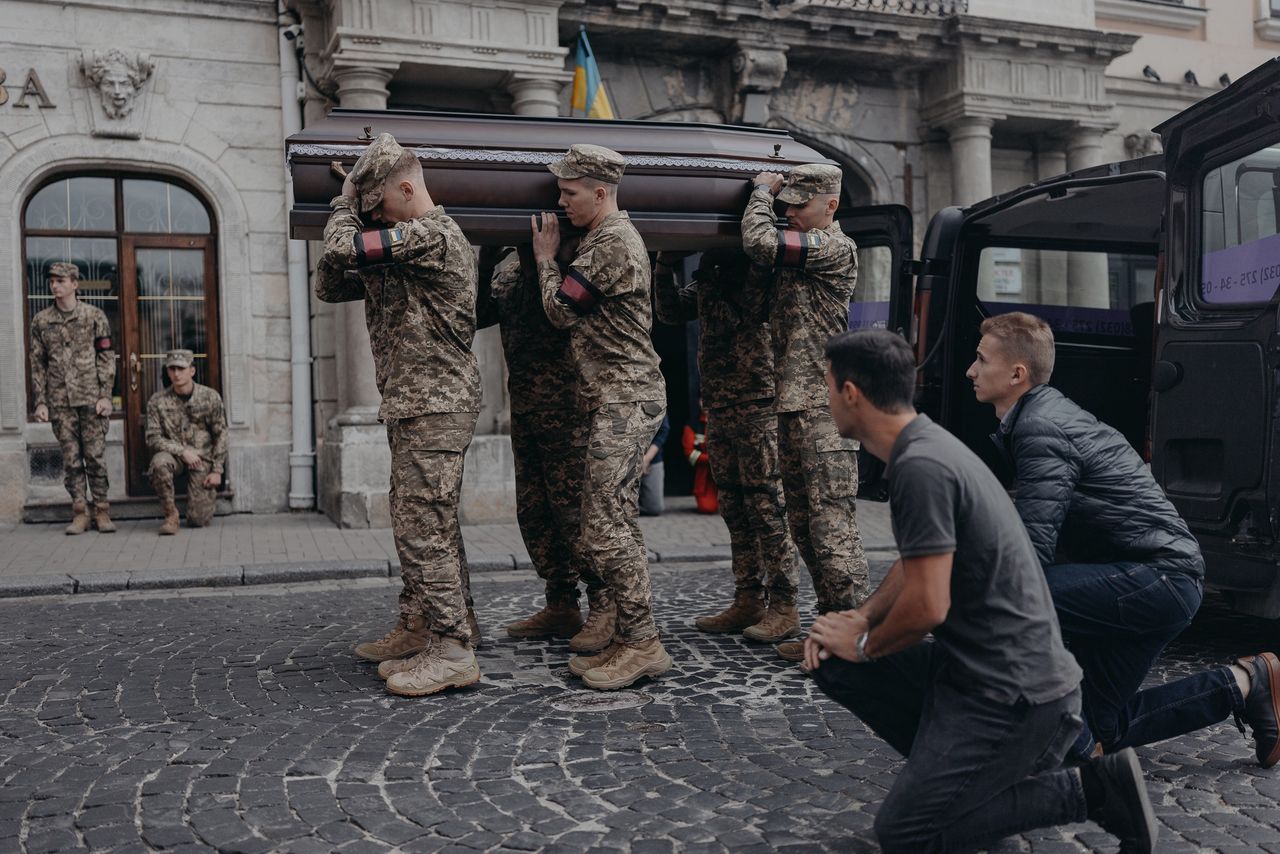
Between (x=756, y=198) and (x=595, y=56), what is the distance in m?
7.75

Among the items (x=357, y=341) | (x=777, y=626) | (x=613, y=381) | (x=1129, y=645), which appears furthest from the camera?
(x=357, y=341)

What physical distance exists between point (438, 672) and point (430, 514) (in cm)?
62

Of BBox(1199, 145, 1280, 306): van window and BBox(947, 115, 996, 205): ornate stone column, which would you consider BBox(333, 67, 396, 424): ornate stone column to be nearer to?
BBox(947, 115, 996, 205): ornate stone column

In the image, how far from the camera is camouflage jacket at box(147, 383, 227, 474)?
34.2 ft

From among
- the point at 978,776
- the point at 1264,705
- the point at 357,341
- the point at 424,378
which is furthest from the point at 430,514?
the point at 357,341

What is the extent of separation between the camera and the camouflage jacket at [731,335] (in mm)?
5684

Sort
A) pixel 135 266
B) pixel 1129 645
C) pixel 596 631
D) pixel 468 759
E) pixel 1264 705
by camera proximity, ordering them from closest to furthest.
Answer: pixel 1129 645, pixel 1264 705, pixel 468 759, pixel 596 631, pixel 135 266

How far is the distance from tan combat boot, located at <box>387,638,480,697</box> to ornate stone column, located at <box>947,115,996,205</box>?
10169 mm

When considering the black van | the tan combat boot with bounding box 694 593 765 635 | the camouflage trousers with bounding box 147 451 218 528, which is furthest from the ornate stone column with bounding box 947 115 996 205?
the tan combat boot with bounding box 694 593 765 635

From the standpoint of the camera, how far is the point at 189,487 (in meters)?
10.4

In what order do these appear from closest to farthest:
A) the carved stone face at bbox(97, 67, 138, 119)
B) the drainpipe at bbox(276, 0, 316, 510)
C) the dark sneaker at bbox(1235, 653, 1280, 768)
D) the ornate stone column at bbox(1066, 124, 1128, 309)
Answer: the dark sneaker at bbox(1235, 653, 1280, 768)
the ornate stone column at bbox(1066, 124, 1128, 309)
the carved stone face at bbox(97, 67, 138, 119)
the drainpipe at bbox(276, 0, 316, 510)

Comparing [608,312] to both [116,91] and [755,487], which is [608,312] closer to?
[755,487]

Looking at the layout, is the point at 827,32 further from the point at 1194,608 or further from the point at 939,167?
the point at 1194,608

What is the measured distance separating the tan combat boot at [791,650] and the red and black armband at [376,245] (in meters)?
2.35
